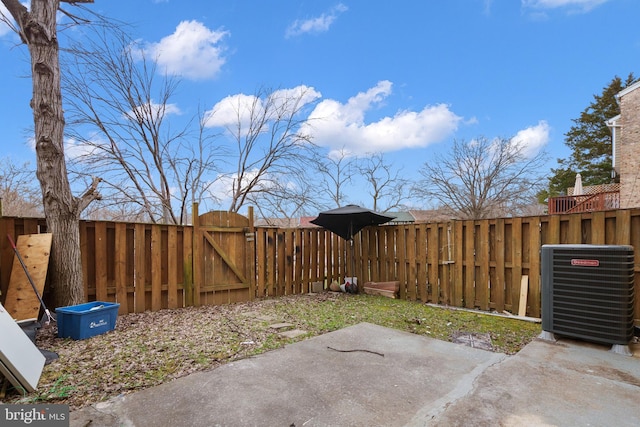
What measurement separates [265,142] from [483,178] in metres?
11.2

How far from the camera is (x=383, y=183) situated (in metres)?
16.4

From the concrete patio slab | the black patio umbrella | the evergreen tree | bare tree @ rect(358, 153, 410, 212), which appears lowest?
the concrete patio slab

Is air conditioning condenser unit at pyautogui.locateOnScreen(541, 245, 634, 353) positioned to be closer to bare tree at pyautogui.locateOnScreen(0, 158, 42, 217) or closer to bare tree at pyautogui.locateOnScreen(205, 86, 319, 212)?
bare tree at pyautogui.locateOnScreen(205, 86, 319, 212)

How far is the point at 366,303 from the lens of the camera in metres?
5.79

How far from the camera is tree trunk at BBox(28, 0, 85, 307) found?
4156 mm

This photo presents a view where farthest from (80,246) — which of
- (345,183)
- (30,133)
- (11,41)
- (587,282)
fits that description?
(345,183)

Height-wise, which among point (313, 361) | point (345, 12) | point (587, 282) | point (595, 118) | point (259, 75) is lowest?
point (313, 361)

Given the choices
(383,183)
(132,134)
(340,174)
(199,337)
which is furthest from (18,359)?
(383,183)

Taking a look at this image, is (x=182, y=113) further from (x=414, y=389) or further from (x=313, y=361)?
(x=414, y=389)

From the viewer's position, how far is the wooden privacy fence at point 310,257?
4.44m

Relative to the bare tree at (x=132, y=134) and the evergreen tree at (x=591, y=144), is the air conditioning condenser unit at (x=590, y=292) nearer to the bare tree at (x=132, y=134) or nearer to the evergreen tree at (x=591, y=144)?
the bare tree at (x=132, y=134)

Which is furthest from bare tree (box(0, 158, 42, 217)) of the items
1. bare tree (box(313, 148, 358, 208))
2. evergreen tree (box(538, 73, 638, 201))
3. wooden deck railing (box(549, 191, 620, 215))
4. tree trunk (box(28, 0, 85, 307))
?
evergreen tree (box(538, 73, 638, 201))

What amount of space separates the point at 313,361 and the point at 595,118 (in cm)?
3109

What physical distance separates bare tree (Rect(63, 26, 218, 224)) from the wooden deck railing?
1414 cm
